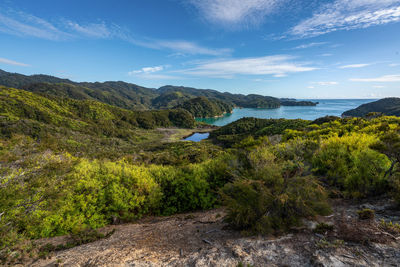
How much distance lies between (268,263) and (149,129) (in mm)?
130426

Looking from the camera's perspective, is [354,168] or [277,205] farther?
[354,168]

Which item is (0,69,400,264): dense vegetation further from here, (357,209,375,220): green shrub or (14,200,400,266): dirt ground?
(357,209,375,220): green shrub

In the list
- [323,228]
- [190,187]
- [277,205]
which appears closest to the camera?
[323,228]

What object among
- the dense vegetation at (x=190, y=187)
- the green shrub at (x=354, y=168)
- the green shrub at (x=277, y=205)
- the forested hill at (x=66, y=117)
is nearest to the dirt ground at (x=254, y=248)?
the green shrub at (x=277, y=205)

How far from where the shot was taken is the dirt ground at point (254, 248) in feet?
14.0

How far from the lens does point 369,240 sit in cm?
450

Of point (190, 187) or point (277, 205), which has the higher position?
point (277, 205)

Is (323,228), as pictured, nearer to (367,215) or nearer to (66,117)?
(367,215)

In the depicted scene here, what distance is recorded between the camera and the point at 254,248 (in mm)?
4934

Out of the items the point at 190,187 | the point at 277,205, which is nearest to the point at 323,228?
the point at 277,205

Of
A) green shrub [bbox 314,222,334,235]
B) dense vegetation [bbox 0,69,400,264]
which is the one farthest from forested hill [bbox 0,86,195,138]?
green shrub [bbox 314,222,334,235]

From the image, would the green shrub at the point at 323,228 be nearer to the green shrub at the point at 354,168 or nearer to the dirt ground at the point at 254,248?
the dirt ground at the point at 254,248

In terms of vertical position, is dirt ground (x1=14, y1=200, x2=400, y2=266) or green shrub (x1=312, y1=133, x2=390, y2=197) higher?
green shrub (x1=312, y1=133, x2=390, y2=197)

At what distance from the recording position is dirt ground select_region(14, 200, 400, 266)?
14.0 feet
